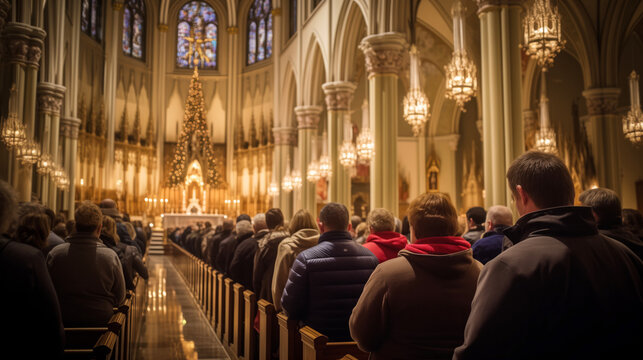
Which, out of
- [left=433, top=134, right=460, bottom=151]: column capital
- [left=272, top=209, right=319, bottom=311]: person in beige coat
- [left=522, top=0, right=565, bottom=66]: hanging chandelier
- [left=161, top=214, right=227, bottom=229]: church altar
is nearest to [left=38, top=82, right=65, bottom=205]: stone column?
[left=161, top=214, right=227, bottom=229]: church altar

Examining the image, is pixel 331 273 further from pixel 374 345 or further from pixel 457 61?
pixel 457 61

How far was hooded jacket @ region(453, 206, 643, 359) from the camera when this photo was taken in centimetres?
172

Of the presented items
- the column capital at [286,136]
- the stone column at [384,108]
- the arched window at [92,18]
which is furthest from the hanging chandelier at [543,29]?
the arched window at [92,18]

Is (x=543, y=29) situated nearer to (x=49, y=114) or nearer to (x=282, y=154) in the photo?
(x=49, y=114)

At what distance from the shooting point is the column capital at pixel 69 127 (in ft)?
72.2

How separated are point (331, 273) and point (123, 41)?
2892 centimetres

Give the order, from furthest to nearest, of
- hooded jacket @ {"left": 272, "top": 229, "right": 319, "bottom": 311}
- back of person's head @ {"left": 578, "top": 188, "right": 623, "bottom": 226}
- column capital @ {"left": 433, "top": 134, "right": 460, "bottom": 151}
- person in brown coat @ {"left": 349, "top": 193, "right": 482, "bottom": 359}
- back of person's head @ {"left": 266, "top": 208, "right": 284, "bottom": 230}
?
1. column capital @ {"left": 433, "top": 134, "right": 460, "bottom": 151}
2. back of person's head @ {"left": 266, "top": 208, "right": 284, "bottom": 230}
3. hooded jacket @ {"left": 272, "top": 229, "right": 319, "bottom": 311}
4. back of person's head @ {"left": 578, "top": 188, "right": 623, "bottom": 226}
5. person in brown coat @ {"left": 349, "top": 193, "right": 482, "bottom": 359}

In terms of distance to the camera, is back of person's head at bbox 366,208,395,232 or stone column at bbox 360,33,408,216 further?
stone column at bbox 360,33,408,216

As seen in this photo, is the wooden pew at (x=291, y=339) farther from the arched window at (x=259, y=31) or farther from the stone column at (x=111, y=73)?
the arched window at (x=259, y=31)

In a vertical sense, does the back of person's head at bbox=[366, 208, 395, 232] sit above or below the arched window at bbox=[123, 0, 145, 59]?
below

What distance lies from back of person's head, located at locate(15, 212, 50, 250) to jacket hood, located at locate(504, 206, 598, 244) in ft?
7.43

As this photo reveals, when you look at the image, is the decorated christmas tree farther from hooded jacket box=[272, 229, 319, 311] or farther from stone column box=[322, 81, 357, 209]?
hooded jacket box=[272, 229, 319, 311]

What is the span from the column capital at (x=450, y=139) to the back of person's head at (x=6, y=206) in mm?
23667

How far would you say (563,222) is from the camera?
1.78 metres
